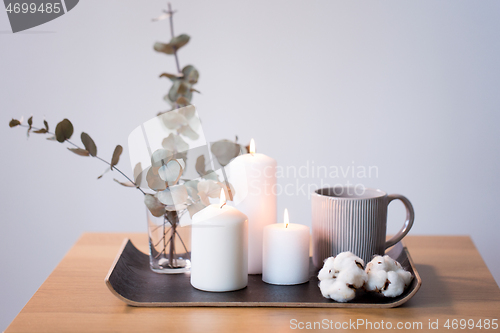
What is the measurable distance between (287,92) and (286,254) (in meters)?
0.93

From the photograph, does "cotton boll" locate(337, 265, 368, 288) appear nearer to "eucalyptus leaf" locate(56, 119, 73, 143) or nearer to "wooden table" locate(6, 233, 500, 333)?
"wooden table" locate(6, 233, 500, 333)

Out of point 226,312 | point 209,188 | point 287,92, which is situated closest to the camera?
point 226,312

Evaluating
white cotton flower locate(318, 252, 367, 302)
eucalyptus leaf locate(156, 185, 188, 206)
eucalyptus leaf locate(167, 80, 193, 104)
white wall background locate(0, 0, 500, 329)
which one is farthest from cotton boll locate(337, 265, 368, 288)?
white wall background locate(0, 0, 500, 329)

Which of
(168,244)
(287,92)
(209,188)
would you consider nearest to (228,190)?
(209,188)

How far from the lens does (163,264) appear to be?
0.70 metres

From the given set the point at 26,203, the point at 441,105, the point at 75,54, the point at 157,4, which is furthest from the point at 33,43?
the point at 441,105

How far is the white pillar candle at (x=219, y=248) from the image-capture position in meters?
0.58

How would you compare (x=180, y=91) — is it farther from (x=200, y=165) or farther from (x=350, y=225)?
(x=350, y=225)

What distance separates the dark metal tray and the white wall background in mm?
872

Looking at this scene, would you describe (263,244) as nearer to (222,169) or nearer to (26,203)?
(222,169)

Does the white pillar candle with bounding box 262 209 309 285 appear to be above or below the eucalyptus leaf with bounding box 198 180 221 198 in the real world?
below

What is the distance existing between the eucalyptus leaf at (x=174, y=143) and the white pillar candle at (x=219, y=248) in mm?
123

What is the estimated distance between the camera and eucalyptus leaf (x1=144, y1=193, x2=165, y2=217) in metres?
0.63

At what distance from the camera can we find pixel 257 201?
2.15 ft
